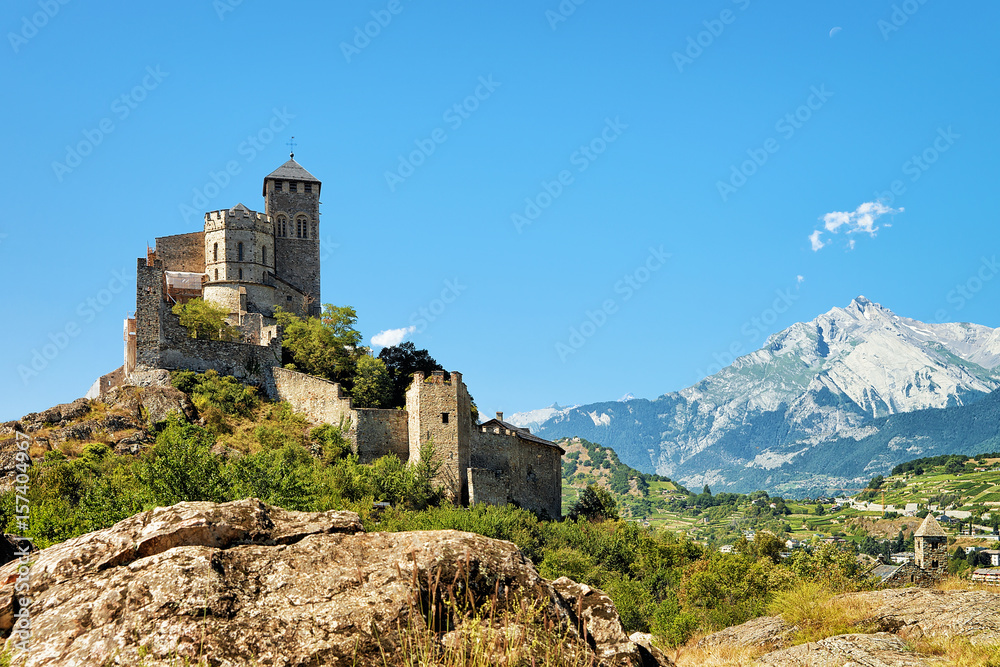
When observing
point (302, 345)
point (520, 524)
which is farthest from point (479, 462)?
point (302, 345)

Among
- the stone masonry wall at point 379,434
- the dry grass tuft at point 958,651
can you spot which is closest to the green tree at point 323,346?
the stone masonry wall at point 379,434

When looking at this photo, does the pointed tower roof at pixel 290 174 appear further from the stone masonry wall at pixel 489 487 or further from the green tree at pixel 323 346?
the stone masonry wall at pixel 489 487

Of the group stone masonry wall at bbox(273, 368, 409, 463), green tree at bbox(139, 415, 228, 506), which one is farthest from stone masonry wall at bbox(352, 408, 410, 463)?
green tree at bbox(139, 415, 228, 506)

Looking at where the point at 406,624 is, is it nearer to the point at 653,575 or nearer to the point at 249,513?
the point at 249,513

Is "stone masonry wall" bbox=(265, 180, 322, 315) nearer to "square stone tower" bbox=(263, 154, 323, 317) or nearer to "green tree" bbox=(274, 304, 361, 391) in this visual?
"square stone tower" bbox=(263, 154, 323, 317)

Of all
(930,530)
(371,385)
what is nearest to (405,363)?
(371,385)

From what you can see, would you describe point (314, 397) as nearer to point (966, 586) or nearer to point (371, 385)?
point (371, 385)

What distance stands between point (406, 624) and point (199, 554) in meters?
2.04

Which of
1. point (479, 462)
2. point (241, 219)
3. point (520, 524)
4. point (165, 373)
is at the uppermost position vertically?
point (241, 219)

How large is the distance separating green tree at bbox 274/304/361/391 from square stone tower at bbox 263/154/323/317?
10237 mm

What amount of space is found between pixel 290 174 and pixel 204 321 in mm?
25197

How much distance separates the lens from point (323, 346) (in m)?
63.4

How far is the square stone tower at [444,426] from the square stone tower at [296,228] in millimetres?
28353

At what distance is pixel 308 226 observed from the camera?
8100 centimetres
